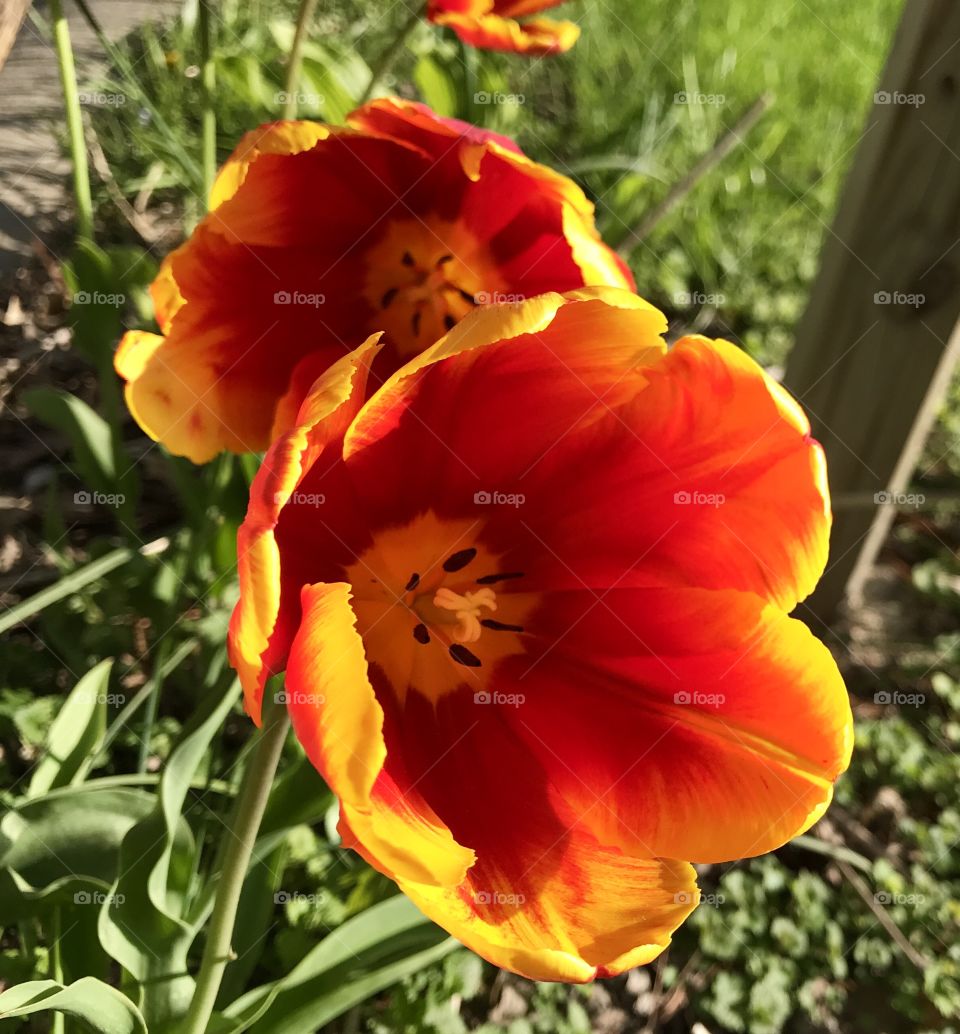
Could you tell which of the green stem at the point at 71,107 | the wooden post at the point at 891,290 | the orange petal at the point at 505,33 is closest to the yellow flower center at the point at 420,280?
the orange petal at the point at 505,33

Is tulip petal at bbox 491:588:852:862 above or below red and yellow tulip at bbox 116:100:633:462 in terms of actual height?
below

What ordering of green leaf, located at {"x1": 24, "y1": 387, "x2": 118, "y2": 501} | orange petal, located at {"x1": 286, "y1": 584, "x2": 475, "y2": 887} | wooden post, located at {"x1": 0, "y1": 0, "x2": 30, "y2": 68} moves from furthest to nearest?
wooden post, located at {"x1": 0, "y1": 0, "x2": 30, "y2": 68}, green leaf, located at {"x1": 24, "y1": 387, "x2": 118, "y2": 501}, orange petal, located at {"x1": 286, "y1": 584, "x2": 475, "y2": 887}

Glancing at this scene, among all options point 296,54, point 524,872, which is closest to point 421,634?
point 524,872

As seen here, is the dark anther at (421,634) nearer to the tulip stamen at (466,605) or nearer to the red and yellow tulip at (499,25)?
the tulip stamen at (466,605)

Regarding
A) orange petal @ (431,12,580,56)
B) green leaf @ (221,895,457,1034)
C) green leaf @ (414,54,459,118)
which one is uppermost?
orange petal @ (431,12,580,56)

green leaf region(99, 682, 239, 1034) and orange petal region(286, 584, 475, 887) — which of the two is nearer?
orange petal region(286, 584, 475, 887)

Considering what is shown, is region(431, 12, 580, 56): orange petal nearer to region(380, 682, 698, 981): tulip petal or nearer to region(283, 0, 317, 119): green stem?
region(283, 0, 317, 119): green stem

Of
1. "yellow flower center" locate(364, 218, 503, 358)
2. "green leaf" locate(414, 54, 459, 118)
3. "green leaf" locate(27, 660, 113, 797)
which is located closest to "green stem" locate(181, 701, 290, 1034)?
"green leaf" locate(27, 660, 113, 797)

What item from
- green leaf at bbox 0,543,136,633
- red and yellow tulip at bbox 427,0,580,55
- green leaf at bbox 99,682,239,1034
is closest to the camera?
green leaf at bbox 99,682,239,1034
